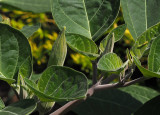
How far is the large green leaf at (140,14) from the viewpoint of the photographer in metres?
0.93

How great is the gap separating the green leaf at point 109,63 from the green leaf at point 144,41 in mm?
99

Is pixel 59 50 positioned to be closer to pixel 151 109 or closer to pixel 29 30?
pixel 29 30

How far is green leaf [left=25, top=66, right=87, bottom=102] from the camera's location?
0.55 metres

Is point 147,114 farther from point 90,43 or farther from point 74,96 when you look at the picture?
point 74,96

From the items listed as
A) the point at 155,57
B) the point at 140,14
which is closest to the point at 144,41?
the point at 155,57

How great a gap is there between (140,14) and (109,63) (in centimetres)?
38

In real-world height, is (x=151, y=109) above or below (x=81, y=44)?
below

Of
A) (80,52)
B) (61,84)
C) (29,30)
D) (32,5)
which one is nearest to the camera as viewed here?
(61,84)

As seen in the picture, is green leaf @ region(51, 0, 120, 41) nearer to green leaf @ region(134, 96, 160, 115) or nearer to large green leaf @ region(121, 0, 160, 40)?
large green leaf @ region(121, 0, 160, 40)

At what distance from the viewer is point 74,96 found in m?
0.54

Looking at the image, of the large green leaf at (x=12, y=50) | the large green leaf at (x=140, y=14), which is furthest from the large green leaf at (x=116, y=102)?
the large green leaf at (x=12, y=50)

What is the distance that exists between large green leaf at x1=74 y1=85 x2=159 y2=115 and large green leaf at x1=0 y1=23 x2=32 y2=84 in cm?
52

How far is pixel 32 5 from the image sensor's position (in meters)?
1.24

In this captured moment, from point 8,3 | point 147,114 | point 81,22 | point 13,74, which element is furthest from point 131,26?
point 8,3
